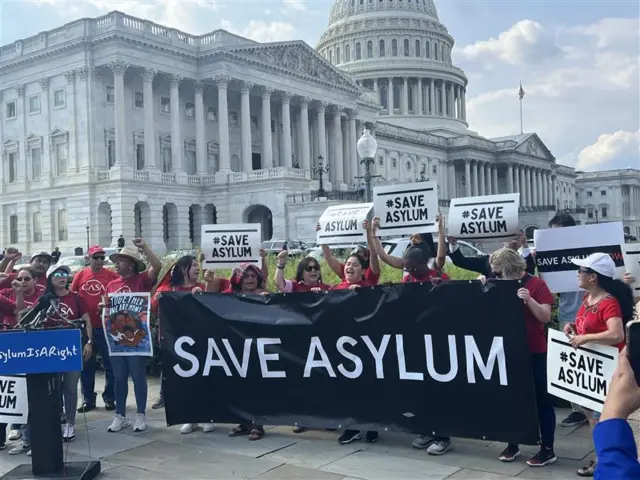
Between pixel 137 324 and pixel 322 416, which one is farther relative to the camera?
pixel 137 324


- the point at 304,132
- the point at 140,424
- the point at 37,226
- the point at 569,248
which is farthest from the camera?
the point at 304,132

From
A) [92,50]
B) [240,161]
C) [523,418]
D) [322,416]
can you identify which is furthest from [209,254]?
[240,161]

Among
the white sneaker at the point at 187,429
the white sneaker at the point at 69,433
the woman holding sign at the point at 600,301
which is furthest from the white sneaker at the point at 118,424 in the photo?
the woman holding sign at the point at 600,301

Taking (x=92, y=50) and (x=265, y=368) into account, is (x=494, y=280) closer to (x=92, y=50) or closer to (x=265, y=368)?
(x=265, y=368)

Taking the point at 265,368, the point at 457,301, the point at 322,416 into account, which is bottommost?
the point at 322,416

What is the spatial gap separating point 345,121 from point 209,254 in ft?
201

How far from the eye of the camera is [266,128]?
5981 cm

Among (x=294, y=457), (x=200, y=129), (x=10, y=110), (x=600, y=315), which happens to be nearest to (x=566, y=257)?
(x=600, y=315)

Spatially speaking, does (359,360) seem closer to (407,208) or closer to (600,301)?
(600,301)

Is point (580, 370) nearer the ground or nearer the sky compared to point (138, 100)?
nearer the ground

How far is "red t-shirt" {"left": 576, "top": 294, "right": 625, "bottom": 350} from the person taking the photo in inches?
226

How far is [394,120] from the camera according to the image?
4136 inches

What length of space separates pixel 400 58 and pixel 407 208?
10241 centimetres

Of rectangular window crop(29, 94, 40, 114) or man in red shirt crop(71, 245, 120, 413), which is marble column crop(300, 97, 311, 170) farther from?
man in red shirt crop(71, 245, 120, 413)
